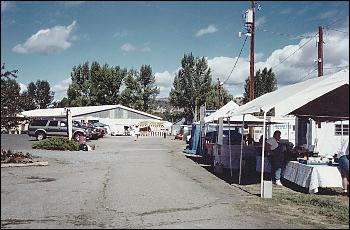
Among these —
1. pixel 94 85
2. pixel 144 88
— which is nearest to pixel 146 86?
pixel 144 88

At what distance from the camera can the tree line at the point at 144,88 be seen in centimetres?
7556

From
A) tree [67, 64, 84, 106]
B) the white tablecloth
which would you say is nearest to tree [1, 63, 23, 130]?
the white tablecloth

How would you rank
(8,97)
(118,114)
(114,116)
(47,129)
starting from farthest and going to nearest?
(118,114), (114,116), (47,129), (8,97)

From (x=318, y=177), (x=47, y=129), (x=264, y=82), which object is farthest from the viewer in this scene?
(x=264, y=82)

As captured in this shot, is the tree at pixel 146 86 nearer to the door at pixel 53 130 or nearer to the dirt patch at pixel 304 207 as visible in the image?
the door at pixel 53 130

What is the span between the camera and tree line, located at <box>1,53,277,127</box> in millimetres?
75562

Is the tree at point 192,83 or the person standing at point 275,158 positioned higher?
the tree at point 192,83

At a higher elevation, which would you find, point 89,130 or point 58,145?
point 89,130

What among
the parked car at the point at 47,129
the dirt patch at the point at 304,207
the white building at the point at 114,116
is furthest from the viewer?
the white building at the point at 114,116

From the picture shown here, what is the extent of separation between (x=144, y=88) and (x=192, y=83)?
1386 cm

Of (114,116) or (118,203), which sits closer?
(118,203)

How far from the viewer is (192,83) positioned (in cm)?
7744

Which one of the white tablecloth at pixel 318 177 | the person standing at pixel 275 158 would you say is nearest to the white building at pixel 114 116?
the person standing at pixel 275 158

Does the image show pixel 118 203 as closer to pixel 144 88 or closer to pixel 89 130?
pixel 89 130
